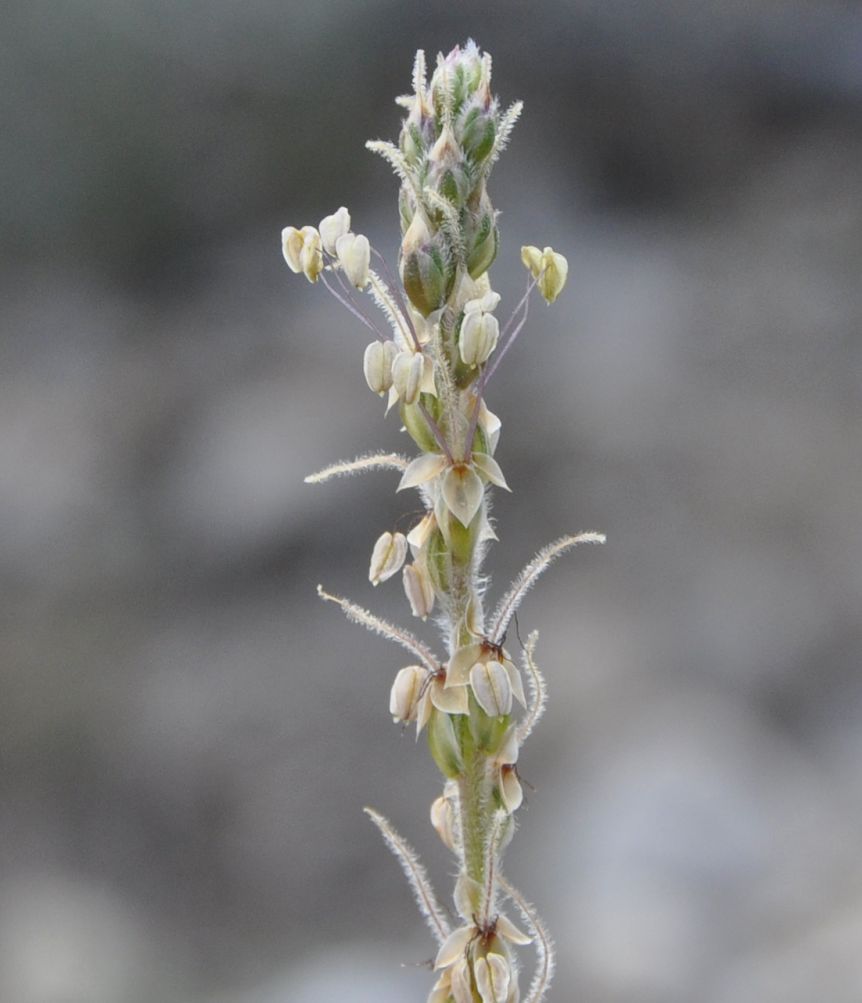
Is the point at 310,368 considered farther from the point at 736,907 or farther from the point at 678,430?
the point at 736,907

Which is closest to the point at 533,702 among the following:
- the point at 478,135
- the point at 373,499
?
the point at 478,135

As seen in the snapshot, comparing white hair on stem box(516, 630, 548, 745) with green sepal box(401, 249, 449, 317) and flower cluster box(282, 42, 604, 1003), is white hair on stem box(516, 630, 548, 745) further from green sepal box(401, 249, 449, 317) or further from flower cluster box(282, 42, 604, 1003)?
green sepal box(401, 249, 449, 317)

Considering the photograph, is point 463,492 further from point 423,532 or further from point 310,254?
point 310,254

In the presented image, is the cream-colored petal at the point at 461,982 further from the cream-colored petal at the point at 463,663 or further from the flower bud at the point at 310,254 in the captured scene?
the flower bud at the point at 310,254

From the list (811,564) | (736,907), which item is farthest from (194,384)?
(736,907)

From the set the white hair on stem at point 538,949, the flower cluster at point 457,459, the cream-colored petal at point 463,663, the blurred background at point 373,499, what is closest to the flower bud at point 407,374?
the flower cluster at point 457,459
